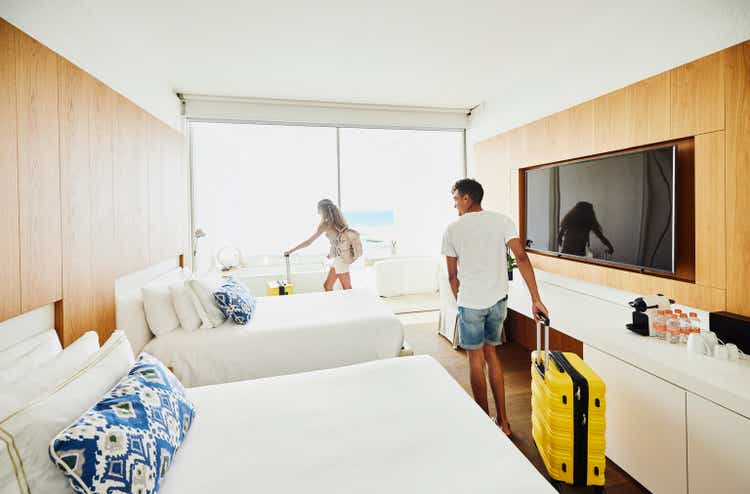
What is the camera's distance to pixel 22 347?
1.55m

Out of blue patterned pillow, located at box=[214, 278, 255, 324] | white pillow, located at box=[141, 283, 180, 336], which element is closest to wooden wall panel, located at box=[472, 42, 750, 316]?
blue patterned pillow, located at box=[214, 278, 255, 324]

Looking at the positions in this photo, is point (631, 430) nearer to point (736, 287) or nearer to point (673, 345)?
point (673, 345)

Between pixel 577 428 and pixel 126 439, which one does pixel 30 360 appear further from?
pixel 577 428

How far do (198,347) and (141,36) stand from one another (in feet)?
7.84

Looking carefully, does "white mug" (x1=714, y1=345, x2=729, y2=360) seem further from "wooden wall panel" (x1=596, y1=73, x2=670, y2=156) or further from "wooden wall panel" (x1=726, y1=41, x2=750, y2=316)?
"wooden wall panel" (x1=596, y1=73, x2=670, y2=156)

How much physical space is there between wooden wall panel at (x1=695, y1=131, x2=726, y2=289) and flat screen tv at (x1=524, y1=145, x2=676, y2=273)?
12cm

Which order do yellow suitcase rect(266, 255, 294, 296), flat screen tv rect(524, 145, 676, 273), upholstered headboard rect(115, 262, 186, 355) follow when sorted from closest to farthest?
flat screen tv rect(524, 145, 676, 273)
upholstered headboard rect(115, 262, 186, 355)
yellow suitcase rect(266, 255, 294, 296)

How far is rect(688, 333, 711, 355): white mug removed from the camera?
1.75m

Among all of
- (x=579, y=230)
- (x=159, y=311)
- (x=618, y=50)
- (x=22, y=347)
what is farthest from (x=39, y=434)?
(x=618, y=50)

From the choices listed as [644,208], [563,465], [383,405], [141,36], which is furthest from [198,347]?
[644,208]

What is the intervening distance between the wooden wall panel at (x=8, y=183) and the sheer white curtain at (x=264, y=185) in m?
3.42

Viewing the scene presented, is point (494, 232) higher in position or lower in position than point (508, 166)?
lower

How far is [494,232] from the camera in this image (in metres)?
2.29

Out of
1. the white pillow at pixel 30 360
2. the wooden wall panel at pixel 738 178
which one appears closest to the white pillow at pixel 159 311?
the white pillow at pixel 30 360
